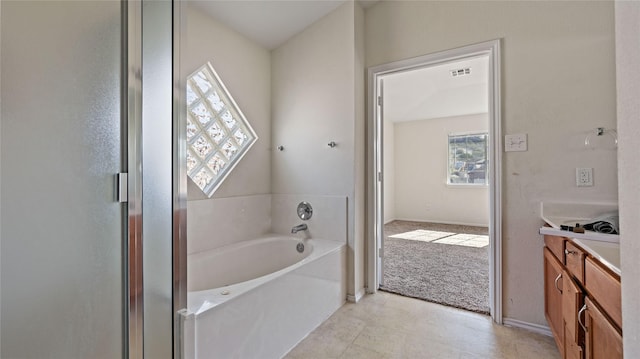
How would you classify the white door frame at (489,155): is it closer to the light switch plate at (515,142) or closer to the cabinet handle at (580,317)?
the light switch plate at (515,142)

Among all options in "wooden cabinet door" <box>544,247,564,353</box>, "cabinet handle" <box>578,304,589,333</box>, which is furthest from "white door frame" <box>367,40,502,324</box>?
"cabinet handle" <box>578,304,589,333</box>

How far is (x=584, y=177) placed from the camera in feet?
5.62

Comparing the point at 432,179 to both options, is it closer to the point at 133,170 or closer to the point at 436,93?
the point at 436,93

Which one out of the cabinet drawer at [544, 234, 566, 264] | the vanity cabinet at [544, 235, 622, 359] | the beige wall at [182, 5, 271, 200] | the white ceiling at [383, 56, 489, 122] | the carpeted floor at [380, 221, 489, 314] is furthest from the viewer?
the white ceiling at [383, 56, 489, 122]

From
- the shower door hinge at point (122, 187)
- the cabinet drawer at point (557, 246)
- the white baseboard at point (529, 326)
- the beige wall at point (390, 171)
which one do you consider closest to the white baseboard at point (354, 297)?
the white baseboard at point (529, 326)

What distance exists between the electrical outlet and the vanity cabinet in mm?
421

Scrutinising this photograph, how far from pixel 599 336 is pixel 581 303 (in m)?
0.21

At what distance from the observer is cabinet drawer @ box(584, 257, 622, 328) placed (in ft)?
2.63

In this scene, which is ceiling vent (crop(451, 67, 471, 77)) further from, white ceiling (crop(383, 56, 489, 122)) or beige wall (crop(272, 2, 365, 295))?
beige wall (crop(272, 2, 365, 295))

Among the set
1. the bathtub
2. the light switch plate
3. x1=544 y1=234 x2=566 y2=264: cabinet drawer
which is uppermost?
the light switch plate

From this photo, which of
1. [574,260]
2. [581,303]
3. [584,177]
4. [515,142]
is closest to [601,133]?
[584,177]

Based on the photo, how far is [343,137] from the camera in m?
2.34

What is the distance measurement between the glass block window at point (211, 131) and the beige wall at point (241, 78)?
60 millimetres

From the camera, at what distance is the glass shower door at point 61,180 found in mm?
729
